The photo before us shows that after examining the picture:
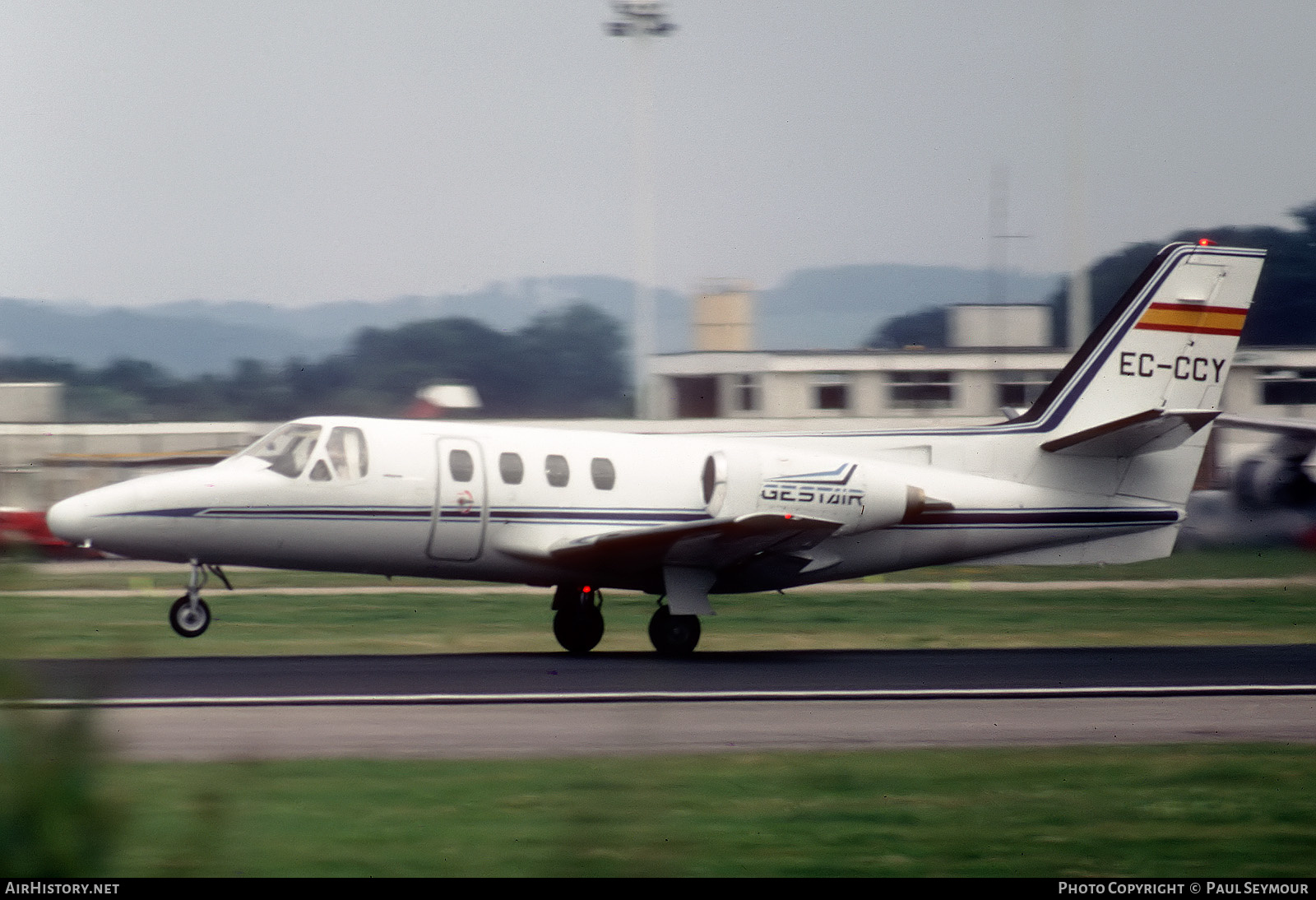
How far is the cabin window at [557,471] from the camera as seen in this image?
17.5 m

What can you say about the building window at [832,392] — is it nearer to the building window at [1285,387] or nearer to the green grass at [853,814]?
the building window at [1285,387]

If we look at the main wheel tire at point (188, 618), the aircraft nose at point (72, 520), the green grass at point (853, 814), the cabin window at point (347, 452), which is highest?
the cabin window at point (347, 452)

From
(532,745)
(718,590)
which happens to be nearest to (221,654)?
(718,590)

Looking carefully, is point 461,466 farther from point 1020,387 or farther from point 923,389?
point 923,389

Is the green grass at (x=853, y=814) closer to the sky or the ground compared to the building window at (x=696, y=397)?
closer to the ground

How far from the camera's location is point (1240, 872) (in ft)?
24.7

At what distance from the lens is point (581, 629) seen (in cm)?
1802

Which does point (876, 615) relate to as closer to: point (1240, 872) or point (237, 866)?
point (1240, 872)

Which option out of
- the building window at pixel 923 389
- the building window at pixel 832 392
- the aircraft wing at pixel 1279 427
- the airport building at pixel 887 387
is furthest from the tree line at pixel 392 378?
the aircraft wing at pixel 1279 427

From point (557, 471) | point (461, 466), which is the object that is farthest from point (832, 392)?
point (461, 466)

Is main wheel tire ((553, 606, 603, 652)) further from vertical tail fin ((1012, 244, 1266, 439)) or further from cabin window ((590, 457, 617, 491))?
vertical tail fin ((1012, 244, 1266, 439))

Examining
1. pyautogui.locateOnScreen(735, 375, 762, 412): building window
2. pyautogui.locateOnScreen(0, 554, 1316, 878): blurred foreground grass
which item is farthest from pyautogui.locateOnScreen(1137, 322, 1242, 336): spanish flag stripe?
pyautogui.locateOnScreen(735, 375, 762, 412): building window

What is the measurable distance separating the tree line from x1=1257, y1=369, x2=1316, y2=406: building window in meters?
21.7

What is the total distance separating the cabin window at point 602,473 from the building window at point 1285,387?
125 ft
